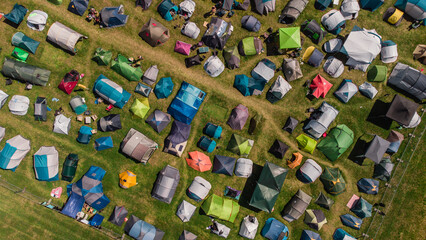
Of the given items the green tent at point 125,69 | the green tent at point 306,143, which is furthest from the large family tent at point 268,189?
the green tent at point 125,69

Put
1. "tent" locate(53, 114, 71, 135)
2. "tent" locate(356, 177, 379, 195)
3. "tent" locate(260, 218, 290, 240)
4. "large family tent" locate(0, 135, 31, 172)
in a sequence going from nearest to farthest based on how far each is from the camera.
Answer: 1. "large family tent" locate(0, 135, 31, 172)
2. "tent" locate(53, 114, 71, 135)
3. "tent" locate(260, 218, 290, 240)
4. "tent" locate(356, 177, 379, 195)

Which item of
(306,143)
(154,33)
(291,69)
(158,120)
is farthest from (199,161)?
(154,33)

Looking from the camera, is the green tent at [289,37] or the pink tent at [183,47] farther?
the pink tent at [183,47]

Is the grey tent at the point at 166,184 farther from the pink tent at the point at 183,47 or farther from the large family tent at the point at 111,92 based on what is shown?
the pink tent at the point at 183,47

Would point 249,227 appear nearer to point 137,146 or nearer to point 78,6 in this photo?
point 137,146

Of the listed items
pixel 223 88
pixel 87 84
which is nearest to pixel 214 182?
pixel 223 88

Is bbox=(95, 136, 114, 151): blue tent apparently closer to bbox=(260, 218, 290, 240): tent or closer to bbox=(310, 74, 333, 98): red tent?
bbox=(260, 218, 290, 240): tent

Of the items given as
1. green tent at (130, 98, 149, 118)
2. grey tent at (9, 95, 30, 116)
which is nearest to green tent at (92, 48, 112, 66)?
green tent at (130, 98, 149, 118)
